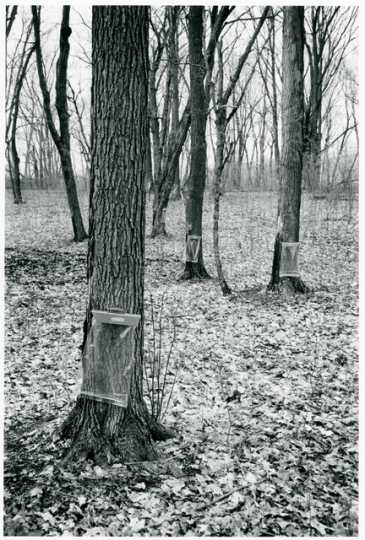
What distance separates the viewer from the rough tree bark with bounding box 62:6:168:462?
122 inches

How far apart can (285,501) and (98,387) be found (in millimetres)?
1544

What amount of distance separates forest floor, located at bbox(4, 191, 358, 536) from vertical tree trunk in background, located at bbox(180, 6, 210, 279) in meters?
0.51

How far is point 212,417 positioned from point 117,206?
2.15 meters

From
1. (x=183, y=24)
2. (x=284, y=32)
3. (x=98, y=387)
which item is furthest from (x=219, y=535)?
(x=183, y=24)

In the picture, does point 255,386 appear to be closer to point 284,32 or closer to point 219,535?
point 219,535

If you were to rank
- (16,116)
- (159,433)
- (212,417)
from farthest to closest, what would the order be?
(16,116)
(212,417)
(159,433)

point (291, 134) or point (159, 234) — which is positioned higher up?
point (291, 134)

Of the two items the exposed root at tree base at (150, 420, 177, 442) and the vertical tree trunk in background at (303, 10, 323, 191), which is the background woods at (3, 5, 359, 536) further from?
the vertical tree trunk in background at (303, 10, 323, 191)

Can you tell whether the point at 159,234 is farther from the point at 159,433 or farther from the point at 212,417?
the point at 159,433

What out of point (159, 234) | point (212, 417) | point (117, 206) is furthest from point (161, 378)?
point (159, 234)

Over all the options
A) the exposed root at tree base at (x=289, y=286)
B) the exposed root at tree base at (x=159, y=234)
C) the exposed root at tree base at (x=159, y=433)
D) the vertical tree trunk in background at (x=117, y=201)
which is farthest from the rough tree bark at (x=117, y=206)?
the exposed root at tree base at (x=159, y=234)

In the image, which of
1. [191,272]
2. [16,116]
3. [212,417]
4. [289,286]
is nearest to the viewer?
[212,417]

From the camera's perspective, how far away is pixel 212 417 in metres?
4.09

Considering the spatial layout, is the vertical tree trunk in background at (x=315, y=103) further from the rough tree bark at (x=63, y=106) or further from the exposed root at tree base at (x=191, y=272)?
the exposed root at tree base at (x=191, y=272)
